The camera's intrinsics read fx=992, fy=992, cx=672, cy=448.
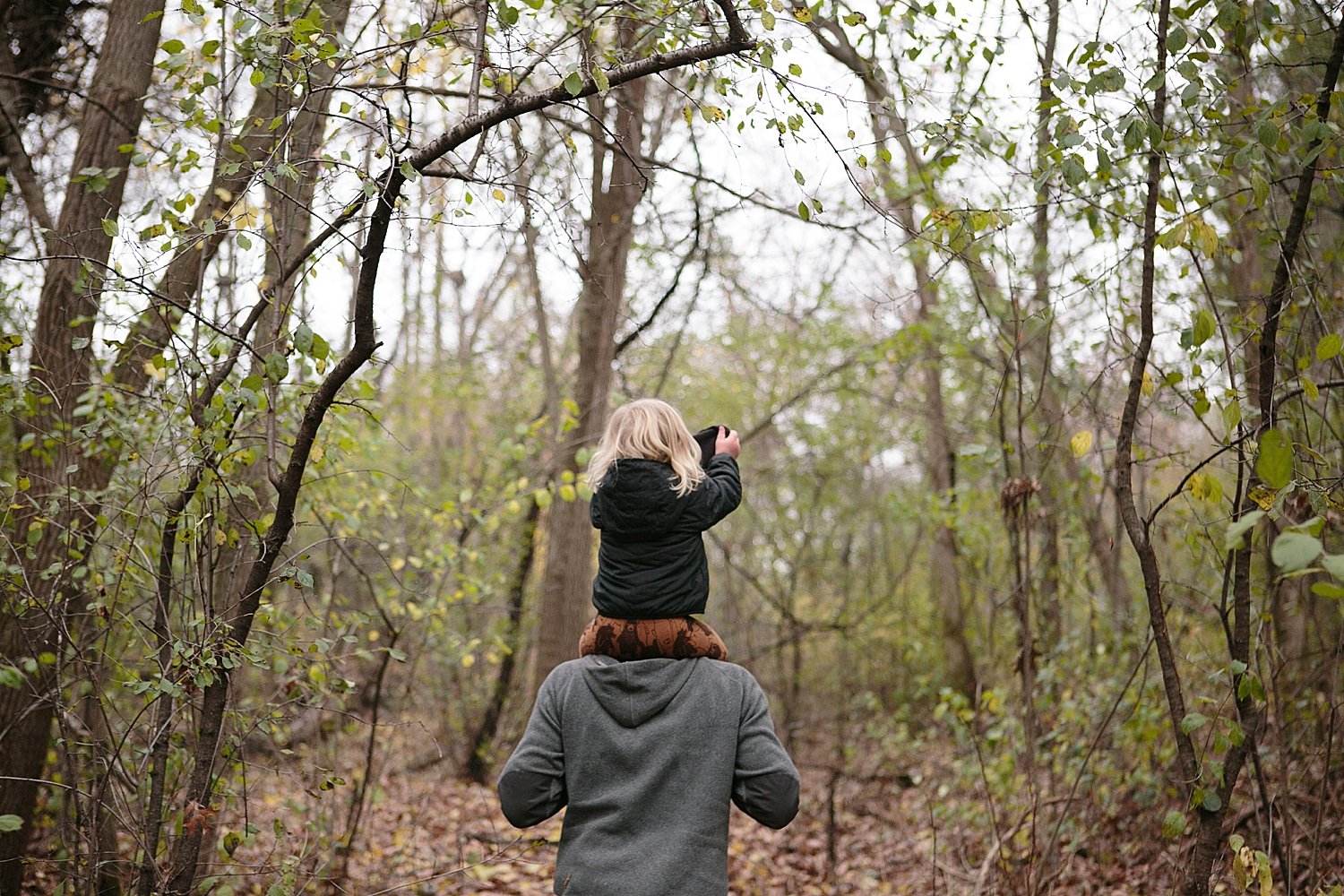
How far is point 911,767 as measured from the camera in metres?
8.58

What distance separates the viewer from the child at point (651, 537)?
2553 mm

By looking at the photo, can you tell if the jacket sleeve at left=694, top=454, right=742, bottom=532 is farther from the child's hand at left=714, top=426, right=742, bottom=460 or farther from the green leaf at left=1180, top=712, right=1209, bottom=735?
the green leaf at left=1180, top=712, right=1209, bottom=735

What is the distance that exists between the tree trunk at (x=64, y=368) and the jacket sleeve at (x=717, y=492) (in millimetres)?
2254

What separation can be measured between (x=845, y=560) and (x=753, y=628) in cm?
150

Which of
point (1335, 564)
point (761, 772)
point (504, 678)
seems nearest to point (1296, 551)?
point (1335, 564)

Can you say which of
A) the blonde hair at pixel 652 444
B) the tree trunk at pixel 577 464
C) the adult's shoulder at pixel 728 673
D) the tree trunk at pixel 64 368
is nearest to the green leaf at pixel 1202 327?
the blonde hair at pixel 652 444

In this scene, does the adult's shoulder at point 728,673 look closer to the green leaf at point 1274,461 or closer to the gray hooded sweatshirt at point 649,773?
the gray hooded sweatshirt at point 649,773

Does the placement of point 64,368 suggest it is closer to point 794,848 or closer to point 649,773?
point 649,773

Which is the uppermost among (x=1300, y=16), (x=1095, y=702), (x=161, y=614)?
(x=1300, y=16)

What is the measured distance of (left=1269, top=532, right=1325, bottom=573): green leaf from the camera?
1.42 m

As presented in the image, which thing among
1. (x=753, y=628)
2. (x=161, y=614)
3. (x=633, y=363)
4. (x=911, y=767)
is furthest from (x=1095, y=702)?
(x=633, y=363)

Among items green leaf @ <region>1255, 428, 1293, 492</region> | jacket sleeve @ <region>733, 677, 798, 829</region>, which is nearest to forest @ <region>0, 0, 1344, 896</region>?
green leaf @ <region>1255, 428, 1293, 492</region>

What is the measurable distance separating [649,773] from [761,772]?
11.1 inches

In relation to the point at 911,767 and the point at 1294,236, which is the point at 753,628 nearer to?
the point at 911,767
